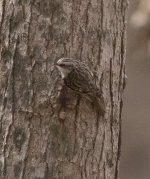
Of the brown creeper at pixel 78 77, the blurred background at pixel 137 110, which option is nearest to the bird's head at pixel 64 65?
the brown creeper at pixel 78 77

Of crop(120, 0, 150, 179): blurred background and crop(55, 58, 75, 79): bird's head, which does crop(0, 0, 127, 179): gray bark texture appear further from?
crop(120, 0, 150, 179): blurred background

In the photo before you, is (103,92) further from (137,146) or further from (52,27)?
(137,146)

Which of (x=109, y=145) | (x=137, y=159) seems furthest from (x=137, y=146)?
(x=109, y=145)

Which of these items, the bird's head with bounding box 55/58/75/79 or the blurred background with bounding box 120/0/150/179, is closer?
the bird's head with bounding box 55/58/75/79

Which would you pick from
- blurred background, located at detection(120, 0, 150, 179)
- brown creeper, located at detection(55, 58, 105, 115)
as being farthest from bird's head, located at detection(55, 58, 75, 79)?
blurred background, located at detection(120, 0, 150, 179)

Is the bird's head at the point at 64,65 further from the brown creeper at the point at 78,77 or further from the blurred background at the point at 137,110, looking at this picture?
the blurred background at the point at 137,110

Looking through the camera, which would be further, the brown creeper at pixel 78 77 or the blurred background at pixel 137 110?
the blurred background at pixel 137 110
